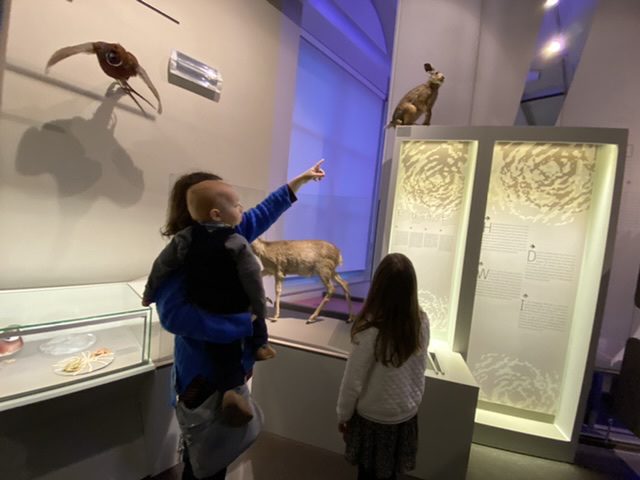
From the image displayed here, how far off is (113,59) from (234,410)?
189 centimetres

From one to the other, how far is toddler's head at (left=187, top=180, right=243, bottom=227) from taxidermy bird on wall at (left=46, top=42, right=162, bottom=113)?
128cm

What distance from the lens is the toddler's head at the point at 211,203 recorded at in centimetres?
104

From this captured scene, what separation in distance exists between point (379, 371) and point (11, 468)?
4.75 feet

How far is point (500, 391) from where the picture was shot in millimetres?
2447

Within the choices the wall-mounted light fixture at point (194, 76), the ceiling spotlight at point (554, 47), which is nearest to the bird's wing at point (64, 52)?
the wall-mounted light fixture at point (194, 76)

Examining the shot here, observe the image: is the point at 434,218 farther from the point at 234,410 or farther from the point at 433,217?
the point at 234,410

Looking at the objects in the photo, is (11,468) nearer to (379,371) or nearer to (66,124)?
(379,371)

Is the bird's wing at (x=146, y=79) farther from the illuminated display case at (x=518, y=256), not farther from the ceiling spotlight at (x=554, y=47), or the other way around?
the ceiling spotlight at (x=554, y=47)

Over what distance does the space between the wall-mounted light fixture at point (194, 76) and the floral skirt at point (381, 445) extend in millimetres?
2313

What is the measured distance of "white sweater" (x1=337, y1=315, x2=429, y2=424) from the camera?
4.27 ft

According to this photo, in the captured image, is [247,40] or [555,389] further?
[247,40]

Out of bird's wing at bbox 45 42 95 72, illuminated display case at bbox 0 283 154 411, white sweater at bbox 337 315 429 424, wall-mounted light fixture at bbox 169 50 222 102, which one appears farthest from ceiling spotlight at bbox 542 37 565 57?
illuminated display case at bbox 0 283 154 411

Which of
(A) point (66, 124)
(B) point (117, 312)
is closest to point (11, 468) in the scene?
(B) point (117, 312)

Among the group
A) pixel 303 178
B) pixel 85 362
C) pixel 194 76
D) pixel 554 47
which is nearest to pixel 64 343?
pixel 85 362
